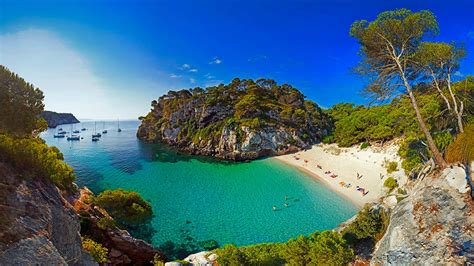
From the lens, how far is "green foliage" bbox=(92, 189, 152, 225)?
1369cm

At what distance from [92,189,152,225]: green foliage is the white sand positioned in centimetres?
1859

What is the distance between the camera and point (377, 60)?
13.0 meters

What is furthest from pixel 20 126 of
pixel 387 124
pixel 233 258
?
pixel 387 124

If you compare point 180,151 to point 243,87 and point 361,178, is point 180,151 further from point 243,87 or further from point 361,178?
point 361,178

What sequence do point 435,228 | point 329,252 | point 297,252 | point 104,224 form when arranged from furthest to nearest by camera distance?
1. point 104,224
2. point 297,252
3. point 329,252
4. point 435,228

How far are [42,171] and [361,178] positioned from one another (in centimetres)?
2770

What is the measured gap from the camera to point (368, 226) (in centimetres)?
1027

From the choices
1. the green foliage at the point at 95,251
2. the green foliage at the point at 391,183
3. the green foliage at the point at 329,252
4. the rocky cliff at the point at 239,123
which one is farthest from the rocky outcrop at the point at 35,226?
the rocky cliff at the point at 239,123

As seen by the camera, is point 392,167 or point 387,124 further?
point 387,124

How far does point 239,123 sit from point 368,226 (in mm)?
30061

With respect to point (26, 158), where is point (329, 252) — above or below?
below

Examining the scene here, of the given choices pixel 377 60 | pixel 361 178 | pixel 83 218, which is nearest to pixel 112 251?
pixel 83 218

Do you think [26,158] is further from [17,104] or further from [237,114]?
[237,114]

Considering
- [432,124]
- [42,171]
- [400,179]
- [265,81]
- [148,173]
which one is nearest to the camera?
[42,171]
